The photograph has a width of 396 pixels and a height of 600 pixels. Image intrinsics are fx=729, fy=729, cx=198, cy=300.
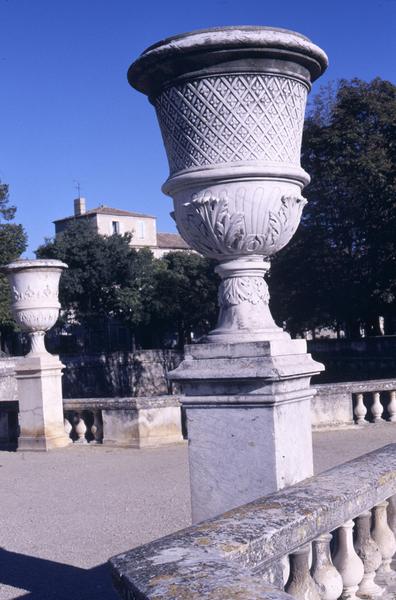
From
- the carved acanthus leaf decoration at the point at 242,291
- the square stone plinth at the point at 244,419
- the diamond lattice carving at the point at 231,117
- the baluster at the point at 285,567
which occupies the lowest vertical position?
the baluster at the point at 285,567

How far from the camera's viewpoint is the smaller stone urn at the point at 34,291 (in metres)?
10.5

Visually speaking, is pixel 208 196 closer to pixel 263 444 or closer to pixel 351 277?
pixel 263 444

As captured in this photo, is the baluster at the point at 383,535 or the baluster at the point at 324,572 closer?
the baluster at the point at 324,572

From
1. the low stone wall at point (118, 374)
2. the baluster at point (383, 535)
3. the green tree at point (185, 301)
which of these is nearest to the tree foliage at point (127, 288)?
the green tree at point (185, 301)

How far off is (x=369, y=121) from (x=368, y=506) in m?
23.8

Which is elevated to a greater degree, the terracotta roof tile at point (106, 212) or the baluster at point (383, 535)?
the terracotta roof tile at point (106, 212)

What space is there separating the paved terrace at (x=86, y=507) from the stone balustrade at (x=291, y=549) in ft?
6.03

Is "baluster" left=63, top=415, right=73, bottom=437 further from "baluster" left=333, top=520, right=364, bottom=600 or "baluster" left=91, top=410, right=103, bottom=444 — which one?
"baluster" left=333, top=520, right=364, bottom=600

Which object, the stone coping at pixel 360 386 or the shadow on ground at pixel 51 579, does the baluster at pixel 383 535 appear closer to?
the shadow on ground at pixel 51 579

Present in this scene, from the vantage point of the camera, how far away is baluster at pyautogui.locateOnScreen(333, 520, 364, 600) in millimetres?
2867

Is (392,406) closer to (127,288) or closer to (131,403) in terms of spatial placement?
(131,403)

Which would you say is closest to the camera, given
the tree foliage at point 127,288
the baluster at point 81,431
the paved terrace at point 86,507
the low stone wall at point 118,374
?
the paved terrace at point 86,507

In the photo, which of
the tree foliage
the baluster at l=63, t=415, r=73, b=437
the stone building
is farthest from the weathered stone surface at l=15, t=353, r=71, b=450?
the stone building

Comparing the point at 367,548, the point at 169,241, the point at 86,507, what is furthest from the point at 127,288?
the point at 367,548
